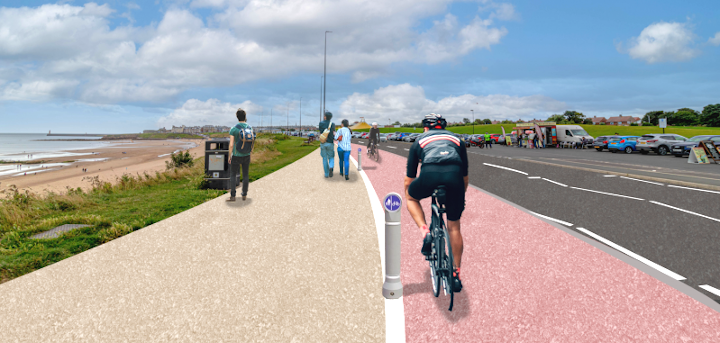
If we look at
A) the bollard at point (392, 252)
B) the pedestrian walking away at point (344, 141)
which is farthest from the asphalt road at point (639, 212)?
the pedestrian walking away at point (344, 141)

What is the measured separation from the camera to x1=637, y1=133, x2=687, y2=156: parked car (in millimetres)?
29109

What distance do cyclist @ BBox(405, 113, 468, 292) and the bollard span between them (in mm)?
246

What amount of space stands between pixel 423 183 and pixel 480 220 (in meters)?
3.65

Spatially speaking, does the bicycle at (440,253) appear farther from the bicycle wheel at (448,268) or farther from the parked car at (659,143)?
the parked car at (659,143)

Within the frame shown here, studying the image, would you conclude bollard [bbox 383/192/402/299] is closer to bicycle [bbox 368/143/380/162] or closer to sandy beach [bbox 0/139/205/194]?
sandy beach [bbox 0/139/205/194]

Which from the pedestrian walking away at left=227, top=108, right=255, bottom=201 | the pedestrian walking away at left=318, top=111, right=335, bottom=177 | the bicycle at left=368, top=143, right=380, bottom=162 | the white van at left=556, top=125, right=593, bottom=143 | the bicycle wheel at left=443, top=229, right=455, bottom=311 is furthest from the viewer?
the white van at left=556, top=125, right=593, bottom=143

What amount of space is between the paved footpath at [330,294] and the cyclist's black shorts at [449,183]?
2.87 ft

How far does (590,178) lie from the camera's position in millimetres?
12727

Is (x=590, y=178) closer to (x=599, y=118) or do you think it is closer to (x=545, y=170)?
(x=545, y=170)

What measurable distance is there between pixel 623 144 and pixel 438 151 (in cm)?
3594

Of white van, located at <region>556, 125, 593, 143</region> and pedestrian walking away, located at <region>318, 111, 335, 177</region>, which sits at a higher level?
white van, located at <region>556, 125, 593, 143</region>

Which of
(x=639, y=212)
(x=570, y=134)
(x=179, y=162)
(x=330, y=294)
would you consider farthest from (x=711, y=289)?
(x=570, y=134)

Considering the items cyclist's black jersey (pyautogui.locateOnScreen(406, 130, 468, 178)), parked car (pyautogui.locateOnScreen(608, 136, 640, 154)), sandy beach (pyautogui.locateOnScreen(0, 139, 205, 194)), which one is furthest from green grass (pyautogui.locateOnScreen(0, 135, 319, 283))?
parked car (pyautogui.locateOnScreen(608, 136, 640, 154))

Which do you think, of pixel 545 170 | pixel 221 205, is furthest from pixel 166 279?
pixel 545 170
